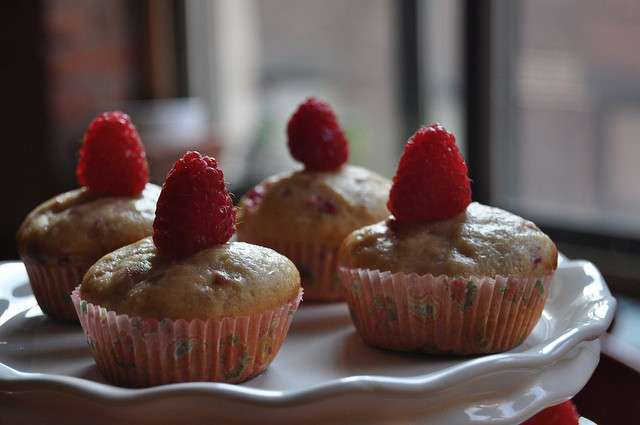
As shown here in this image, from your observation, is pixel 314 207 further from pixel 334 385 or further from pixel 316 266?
pixel 334 385

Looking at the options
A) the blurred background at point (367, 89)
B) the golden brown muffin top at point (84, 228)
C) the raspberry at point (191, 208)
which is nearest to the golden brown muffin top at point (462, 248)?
the raspberry at point (191, 208)

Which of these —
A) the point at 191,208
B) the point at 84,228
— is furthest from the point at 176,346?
the point at 84,228

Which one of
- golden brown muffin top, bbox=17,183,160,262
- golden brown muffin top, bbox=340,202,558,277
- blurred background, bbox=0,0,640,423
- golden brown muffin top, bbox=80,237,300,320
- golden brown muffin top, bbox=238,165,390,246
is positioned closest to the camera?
golden brown muffin top, bbox=80,237,300,320

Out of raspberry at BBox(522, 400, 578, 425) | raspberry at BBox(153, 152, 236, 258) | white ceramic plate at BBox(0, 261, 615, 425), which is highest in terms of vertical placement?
raspberry at BBox(153, 152, 236, 258)

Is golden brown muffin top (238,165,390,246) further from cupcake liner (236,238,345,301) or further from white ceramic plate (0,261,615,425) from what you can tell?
white ceramic plate (0,261,615,425)

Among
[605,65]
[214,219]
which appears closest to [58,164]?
[605,65]

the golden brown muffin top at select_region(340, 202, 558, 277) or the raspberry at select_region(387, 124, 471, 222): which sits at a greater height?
the raspberry at select_region(387, 124, 471, 222)

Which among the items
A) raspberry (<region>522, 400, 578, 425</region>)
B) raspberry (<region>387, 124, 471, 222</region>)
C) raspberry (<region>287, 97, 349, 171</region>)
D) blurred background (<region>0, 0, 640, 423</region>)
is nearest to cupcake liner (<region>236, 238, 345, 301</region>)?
raspberry (<region>287, 97, 349, 171</region>)
